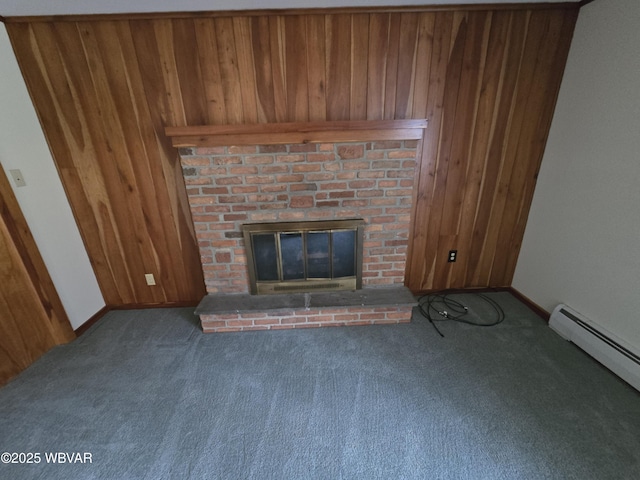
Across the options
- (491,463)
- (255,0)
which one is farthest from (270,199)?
(491,463)

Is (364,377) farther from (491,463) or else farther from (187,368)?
(187,368)

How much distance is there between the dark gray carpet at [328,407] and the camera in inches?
47.9

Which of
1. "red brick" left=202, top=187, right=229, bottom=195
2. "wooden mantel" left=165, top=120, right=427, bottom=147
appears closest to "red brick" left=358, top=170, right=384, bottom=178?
"wooden mantel" left=165, top=120, right=427, bottom=147

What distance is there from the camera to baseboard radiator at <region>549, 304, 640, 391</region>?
5.00ft

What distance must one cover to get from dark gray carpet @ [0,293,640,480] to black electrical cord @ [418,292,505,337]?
9 cm

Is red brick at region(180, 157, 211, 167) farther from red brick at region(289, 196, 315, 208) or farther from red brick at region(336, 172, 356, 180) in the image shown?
red brick at region(336, 172, 356, 180)

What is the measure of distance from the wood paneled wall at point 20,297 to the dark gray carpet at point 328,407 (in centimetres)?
12

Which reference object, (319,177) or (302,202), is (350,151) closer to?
(319,177)

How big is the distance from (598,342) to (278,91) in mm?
2646

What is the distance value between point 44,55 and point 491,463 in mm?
3436

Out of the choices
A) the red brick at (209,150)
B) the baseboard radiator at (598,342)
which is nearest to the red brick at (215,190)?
the red brick at (209,150)

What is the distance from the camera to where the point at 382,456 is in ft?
4.07

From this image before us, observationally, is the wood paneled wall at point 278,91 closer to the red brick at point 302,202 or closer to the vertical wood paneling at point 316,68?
the vertical wood paneling at point 316,68

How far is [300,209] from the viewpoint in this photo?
1932mm
